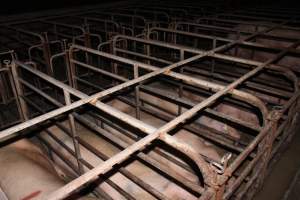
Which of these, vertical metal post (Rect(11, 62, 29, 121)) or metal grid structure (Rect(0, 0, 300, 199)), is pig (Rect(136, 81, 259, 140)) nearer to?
metal grid structure (Rect(0, 0, 300, 199))

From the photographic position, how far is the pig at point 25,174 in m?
2.76

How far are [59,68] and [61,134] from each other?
168 inches

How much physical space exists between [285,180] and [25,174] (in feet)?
10.7

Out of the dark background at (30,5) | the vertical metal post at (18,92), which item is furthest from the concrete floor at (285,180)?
the dark background at (30,5)

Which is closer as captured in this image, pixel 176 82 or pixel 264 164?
pixel 264 164

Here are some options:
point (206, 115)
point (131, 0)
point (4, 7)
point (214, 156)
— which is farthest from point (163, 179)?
point (4, 7)

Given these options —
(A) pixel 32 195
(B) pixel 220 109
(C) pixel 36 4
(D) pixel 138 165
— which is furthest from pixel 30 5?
(A) pixel 32 195

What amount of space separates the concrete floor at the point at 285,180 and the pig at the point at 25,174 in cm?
231

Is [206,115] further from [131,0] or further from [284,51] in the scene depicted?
[131,0]

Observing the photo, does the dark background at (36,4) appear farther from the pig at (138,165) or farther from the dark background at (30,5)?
the pig at (138,165)

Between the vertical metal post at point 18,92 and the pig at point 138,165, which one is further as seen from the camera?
the vertical metal post at point 18,92

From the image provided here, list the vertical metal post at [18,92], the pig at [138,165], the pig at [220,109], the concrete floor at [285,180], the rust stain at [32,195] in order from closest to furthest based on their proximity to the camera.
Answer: the rust stain at [32,195]
the pig at [138,165]
the concrete floor at [285,180]
the vertical metal post at [18,92]
the pig at [220,109]

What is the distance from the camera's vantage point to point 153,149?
3.58 m

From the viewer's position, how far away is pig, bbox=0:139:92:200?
2765mm
